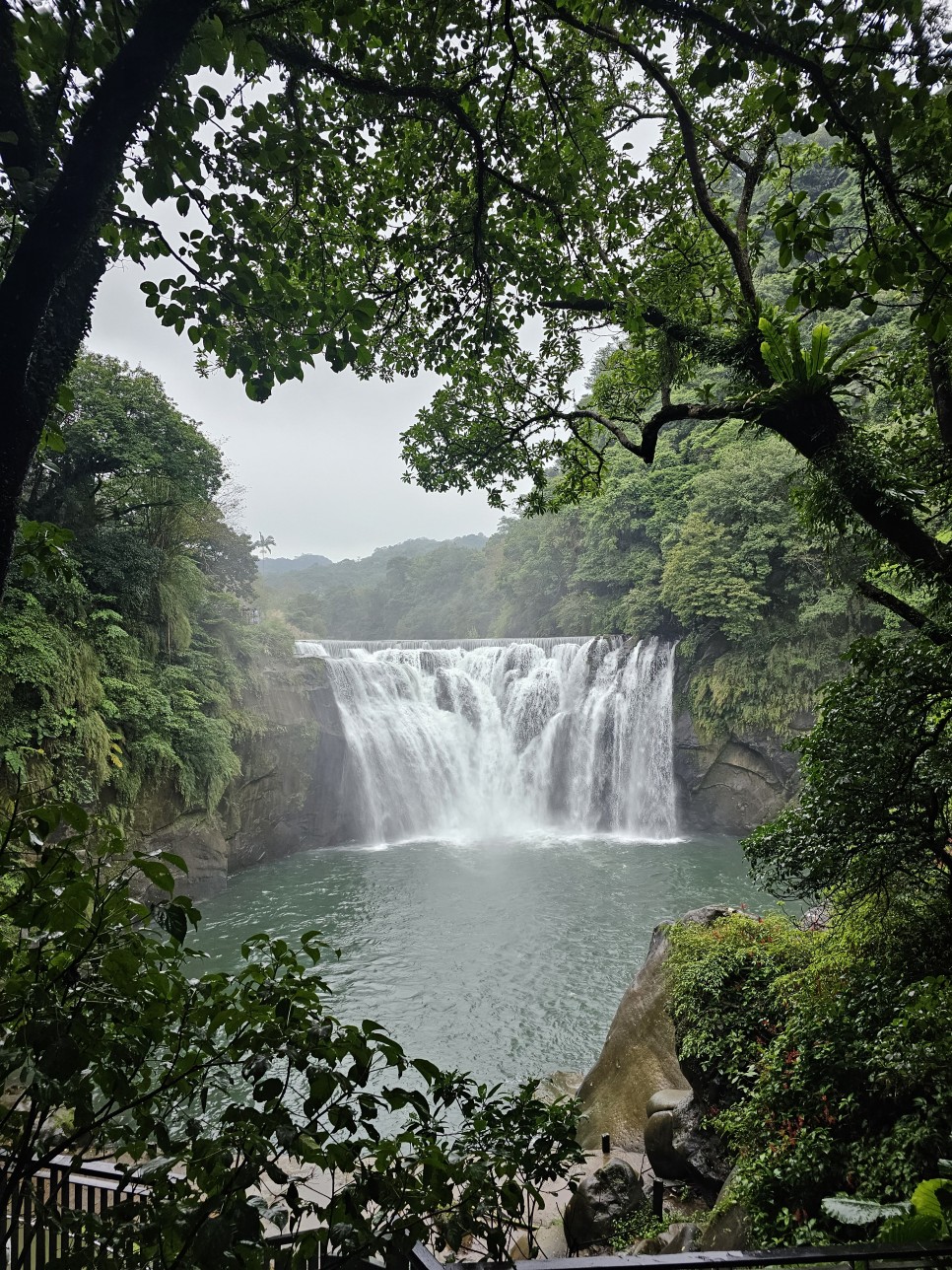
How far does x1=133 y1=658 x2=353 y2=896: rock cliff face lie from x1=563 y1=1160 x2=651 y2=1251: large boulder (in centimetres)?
1151

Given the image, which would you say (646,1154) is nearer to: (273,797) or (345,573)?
(273,797)

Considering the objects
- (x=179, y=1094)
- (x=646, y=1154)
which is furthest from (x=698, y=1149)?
(x=179, y=1094)

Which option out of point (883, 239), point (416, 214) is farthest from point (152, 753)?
point (883, 239)

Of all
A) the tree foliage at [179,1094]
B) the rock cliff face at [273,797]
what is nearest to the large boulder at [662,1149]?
the tree foliage at [179,1094]

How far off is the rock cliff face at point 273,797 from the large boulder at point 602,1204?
37.8 ft

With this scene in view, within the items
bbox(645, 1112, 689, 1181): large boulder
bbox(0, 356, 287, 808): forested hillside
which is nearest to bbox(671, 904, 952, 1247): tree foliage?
bbox(645, 1112, 689, 1181): large boulder

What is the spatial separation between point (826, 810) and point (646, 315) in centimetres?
337

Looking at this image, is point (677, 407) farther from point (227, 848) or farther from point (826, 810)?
point (227, 848)

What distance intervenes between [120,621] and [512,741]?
12553 millimetres

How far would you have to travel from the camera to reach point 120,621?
1386 cm

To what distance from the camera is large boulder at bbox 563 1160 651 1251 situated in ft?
15.1

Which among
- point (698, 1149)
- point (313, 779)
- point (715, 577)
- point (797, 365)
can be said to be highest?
point (715, 577)

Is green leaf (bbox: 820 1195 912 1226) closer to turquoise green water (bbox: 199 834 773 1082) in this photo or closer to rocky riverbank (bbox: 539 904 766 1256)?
rocky riverbank (bbox: 539 904 766 1256)

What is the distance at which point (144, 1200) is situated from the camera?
129 cm
